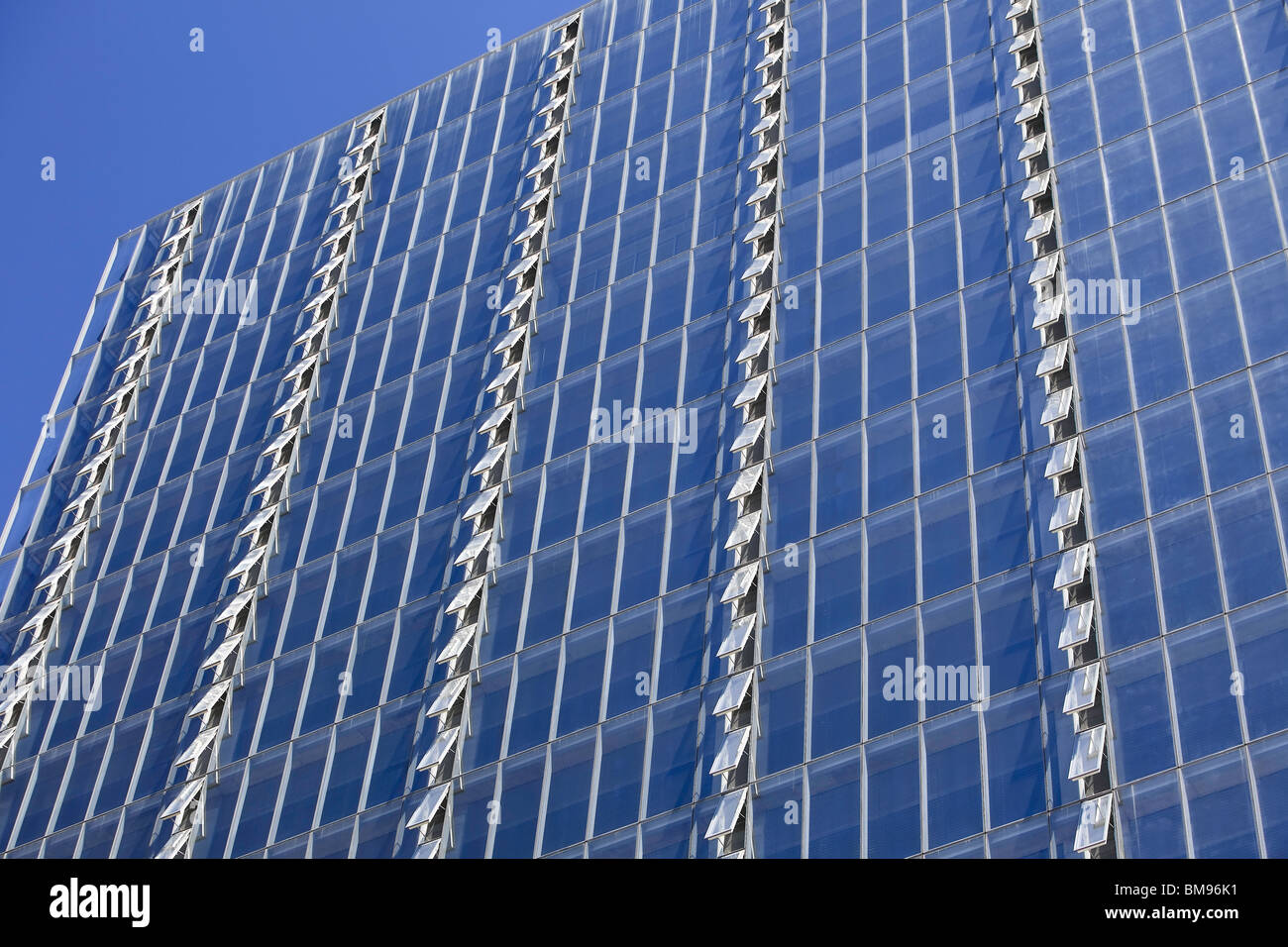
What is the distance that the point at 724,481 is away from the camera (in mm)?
49188

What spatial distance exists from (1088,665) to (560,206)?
29012mm

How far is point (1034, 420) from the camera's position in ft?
148

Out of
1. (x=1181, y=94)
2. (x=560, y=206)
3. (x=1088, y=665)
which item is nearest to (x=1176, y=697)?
(x=1088, y=665)

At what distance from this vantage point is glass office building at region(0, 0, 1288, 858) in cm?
4031

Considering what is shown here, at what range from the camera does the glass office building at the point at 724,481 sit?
132ft

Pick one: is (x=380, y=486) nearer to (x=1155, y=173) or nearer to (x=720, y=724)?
(x=720, y=724)
